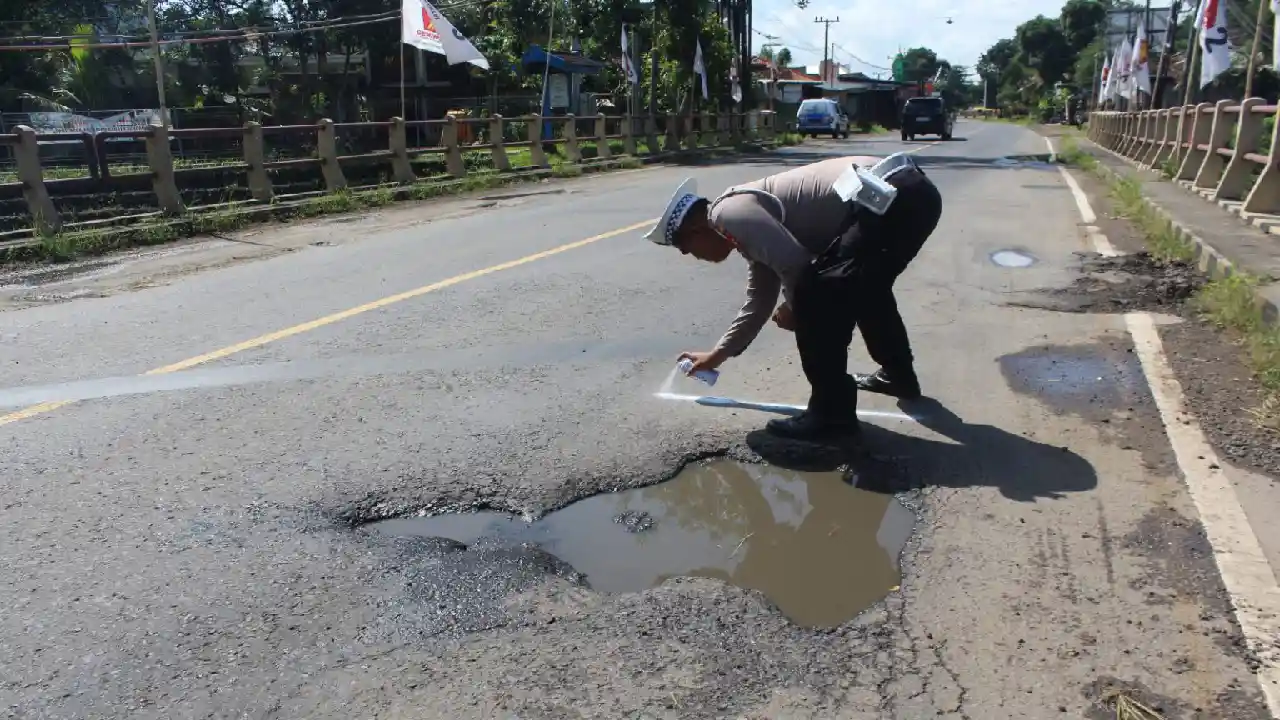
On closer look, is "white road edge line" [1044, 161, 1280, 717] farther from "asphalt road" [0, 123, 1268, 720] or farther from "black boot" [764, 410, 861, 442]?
"black boot" [764, 410, 861, 442]

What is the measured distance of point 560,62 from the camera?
35562 mm

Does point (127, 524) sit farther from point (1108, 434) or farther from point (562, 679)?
point (1108, 434)

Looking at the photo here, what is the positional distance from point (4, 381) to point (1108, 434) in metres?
5.59

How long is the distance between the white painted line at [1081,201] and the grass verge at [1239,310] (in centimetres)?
82

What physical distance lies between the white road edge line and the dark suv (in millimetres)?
40136

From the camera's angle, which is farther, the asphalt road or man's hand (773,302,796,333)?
man's hand (773,302,796,333)

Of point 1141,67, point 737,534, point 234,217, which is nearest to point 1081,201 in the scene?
point 234,217

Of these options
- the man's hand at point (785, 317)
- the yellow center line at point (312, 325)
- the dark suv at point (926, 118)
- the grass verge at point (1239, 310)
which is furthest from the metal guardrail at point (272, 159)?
the dark suv at point (926, 118)

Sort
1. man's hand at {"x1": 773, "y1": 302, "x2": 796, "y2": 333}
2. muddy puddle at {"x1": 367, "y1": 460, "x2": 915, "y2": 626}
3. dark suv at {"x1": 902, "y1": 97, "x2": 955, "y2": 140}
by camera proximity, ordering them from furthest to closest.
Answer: dark suv at {"x1": 902, "y1": 97, "x2": 955, "y2": 140}, man's hand at {"x1": 773, "y1": 302, "x2": 796, "y2": 333}, muddy puddle at {"x1": 367, "y1": 460, "x2": 915, "y2": 626}

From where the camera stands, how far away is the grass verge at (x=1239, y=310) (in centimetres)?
504

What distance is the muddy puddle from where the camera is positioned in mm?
3305

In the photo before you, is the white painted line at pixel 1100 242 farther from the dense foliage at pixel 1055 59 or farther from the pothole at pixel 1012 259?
the dense foliage at pixel 1055 59

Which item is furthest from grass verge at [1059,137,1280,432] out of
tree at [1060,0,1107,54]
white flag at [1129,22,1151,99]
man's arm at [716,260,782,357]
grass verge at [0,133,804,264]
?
tree at [1060,0,1107,54]

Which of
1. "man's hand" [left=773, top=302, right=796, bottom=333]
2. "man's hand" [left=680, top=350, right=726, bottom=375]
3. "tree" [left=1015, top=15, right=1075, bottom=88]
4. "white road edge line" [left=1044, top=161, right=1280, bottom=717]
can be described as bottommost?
"white road edge line" [left=1044, top=161, right=1280, bottom=717]
